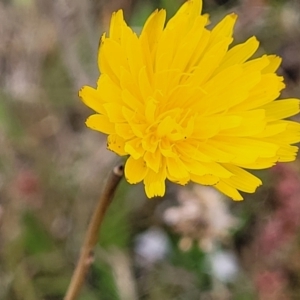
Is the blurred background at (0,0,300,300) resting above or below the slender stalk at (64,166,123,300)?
below

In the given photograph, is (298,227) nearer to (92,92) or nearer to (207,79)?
(207,79)

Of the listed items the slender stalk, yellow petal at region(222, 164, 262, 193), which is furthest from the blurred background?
yellow petal at region(222, 164, 262, 193)

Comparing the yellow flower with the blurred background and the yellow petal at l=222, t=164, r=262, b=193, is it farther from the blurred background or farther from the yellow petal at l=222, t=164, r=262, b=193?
the blurred background

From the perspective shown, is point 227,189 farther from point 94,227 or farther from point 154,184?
point 94,227

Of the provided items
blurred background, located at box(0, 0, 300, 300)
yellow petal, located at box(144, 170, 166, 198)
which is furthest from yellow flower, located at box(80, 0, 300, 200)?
blurred background, located at box(0, 0, 300, 300)

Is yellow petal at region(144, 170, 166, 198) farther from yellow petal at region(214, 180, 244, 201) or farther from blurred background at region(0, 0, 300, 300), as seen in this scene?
blurred background at region(0, 0, 300, 300)

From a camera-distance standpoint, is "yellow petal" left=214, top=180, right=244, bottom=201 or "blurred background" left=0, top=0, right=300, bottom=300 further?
"blurred background" left=0, top=0, right=300, bottom=300

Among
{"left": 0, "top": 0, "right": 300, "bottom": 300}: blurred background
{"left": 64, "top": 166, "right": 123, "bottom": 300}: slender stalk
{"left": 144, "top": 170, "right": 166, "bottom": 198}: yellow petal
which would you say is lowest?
{"left": 0, "top": 0, "right": 300, "bottom": 300}: blurred background
